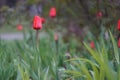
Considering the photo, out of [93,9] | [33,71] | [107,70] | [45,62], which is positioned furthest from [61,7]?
[107,70]

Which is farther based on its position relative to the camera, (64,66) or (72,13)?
(72,13)

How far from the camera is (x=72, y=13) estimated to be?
19.1ft

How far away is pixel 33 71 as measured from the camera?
3182 millimetres

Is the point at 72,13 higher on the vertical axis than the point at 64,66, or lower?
higher

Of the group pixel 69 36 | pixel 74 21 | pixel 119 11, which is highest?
pixel 119 11

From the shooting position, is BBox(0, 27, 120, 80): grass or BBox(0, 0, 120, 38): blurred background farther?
BBox(0, 0, 120, 38): blurred background

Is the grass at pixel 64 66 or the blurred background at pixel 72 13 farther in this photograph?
the blurred background at pixel 72 13

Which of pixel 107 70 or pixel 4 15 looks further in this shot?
pixel 4 15

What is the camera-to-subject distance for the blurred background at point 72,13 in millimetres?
4991

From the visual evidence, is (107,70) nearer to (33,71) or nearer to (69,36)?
(33,71)

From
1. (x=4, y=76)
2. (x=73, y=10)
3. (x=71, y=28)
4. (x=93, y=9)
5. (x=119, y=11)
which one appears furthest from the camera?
(x=71, y=28)

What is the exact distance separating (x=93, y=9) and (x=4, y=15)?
4.55 ft

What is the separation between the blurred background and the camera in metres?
4.99

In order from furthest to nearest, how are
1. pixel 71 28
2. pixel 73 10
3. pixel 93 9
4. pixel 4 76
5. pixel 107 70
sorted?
pixel 71 28 → pixel 73 10 → pixel 93 9 → pixel 4 76 → pixel 107 70
